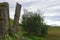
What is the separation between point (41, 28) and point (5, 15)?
34682 millimetres

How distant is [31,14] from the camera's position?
5353 cm

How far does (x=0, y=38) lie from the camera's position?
58.9 ft

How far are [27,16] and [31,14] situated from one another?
932mm

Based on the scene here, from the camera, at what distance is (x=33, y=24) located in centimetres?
5262

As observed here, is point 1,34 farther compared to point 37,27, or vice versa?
point 37,27

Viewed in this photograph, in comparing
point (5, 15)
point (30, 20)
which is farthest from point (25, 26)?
point (5, 15)

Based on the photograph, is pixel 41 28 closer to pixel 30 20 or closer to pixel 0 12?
pixel 30 20

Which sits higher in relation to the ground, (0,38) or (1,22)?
(1,22)

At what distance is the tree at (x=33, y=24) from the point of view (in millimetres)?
52106

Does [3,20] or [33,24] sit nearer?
[3,20]

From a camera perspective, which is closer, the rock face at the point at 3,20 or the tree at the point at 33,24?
the rock face at the point at 3,20

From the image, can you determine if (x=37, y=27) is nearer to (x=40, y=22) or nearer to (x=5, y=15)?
(x=40, y=22)

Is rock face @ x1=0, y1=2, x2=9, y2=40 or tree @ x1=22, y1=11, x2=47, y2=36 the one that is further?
tree @ x1=22, y1=11, x2=47, y2=36

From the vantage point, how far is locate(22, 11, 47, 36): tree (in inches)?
2051
